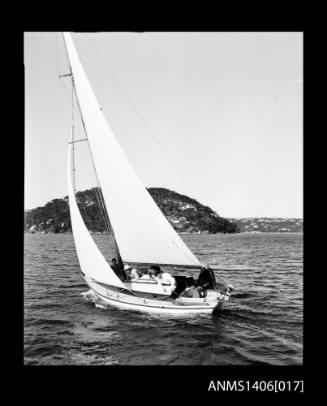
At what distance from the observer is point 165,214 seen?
115688 millimetres

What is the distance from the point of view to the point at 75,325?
43.8 ft

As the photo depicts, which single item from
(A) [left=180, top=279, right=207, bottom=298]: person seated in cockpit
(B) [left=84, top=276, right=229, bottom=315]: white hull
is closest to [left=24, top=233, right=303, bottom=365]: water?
(B) [left=84, top=276, right=229, bottom=315]: white hull

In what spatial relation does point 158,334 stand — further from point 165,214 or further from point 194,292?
point 165,214

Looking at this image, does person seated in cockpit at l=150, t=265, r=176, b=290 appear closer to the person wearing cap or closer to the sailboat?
the sailboat

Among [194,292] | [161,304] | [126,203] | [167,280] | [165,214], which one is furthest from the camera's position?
[165,214]

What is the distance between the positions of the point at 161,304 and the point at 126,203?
4029 millimetres

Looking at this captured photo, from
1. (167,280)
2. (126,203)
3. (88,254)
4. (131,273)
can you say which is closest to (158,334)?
(167,280)

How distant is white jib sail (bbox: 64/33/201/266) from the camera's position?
1347cm

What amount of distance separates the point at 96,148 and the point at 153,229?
12.4ft

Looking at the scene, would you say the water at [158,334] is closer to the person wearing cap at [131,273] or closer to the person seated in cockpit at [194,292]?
the person seated in cockpit at [194,292]

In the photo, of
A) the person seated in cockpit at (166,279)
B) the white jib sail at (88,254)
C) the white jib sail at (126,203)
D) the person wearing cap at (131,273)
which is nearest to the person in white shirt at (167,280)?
the person seated in cockpit at (166,279)

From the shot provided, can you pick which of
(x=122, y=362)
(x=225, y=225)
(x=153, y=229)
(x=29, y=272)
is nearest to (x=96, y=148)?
(x=153, y=229)

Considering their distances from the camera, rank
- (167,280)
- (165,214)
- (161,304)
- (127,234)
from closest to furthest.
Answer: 1. (161,304)
2. (167,280)
3. (127,234)
4. (165,214)

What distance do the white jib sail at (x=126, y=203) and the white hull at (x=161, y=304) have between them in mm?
1543
